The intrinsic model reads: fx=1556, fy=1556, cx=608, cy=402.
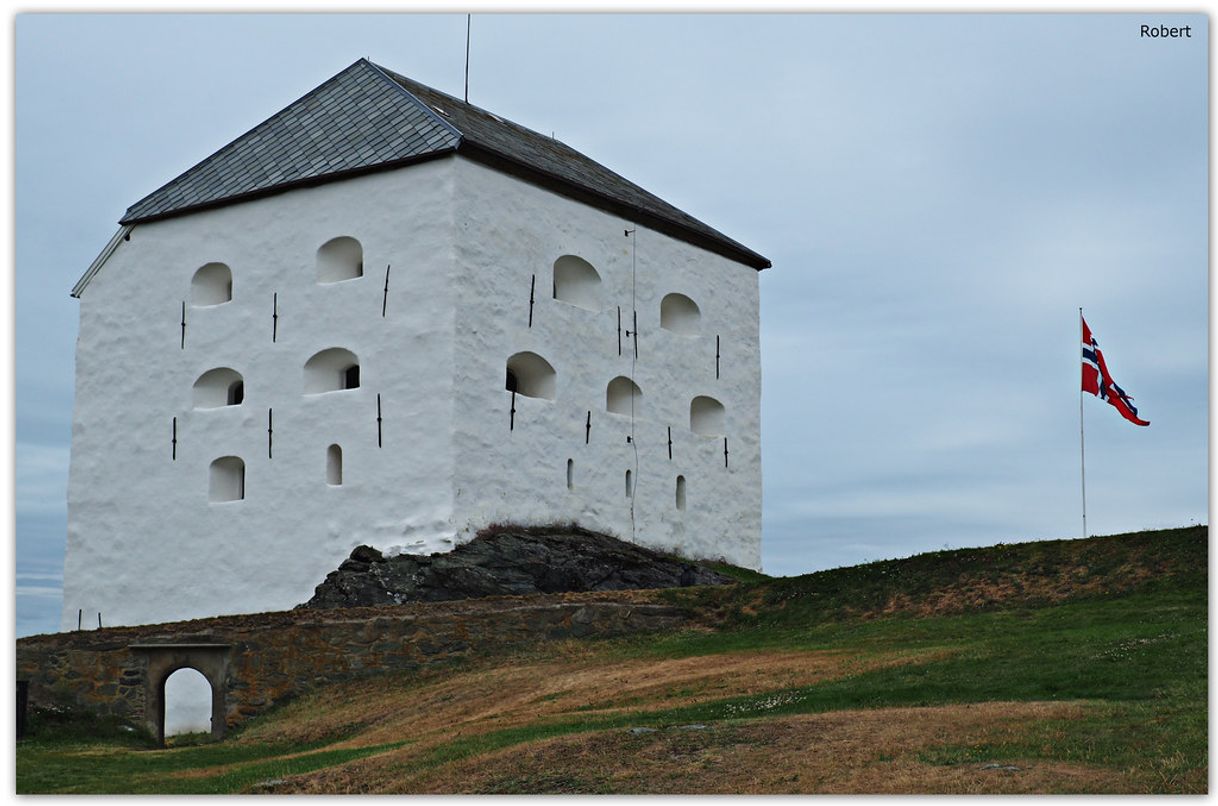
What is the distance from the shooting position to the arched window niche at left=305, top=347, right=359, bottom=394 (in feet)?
81.5

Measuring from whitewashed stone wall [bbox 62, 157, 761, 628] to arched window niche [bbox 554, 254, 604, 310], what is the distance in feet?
0.68

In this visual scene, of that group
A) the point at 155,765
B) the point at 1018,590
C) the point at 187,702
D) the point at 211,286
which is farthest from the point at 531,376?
the point at 155,765

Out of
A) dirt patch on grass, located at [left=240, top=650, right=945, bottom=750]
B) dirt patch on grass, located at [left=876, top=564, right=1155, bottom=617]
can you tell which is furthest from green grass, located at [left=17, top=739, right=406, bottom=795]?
dirt patch on grass, located at [left=876, top=564, right=1155, bottom=617]

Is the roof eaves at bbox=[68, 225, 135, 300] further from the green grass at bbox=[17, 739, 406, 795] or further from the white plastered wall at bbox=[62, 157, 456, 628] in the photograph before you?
the green grass at bbox=[17, 739, 406, 795]

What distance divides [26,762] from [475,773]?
6.38 metres

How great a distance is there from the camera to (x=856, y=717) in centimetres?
1230

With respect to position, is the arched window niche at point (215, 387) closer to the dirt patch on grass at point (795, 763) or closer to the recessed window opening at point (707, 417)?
the recessed window opening at point (707, 417)

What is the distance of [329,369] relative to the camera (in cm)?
2509

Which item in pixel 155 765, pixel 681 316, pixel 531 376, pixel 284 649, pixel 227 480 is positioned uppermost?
pixel 681 316

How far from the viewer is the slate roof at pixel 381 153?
25.0 meters

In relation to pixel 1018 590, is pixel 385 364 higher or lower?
higher

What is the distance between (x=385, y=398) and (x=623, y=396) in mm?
4583

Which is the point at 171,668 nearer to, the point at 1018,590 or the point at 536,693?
the point at 536,693

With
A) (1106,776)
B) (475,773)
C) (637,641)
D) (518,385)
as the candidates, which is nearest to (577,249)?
(518,385)
